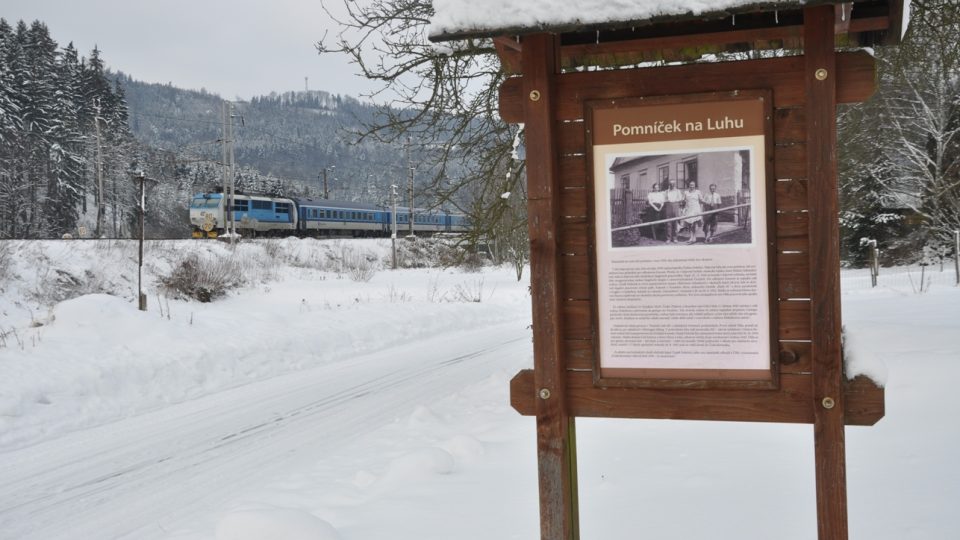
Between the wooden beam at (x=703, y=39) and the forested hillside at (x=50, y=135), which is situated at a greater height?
the forested hillside at (x=50, y=135)

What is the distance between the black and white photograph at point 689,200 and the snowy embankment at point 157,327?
22.3 ft

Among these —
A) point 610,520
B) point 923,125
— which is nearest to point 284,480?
point 610,520

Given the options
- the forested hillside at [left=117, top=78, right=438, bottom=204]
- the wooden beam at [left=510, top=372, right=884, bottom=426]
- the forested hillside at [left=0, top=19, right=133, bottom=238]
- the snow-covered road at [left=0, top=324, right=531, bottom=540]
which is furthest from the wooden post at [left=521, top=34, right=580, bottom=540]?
the forested hillside at [left=117, top=78, right=438, bottom=204]

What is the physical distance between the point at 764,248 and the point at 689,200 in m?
0.37

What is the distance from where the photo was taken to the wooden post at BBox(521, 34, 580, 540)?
3.34 metres

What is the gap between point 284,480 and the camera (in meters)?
5.61

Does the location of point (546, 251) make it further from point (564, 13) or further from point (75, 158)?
point (75, 158)

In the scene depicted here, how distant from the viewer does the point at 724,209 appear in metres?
3.11

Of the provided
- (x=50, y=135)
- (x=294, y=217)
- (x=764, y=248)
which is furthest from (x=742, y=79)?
(x=50, y=135)

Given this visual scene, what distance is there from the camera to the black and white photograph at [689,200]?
122 inches

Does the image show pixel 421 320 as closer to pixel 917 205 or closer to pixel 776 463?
pixel 776 463

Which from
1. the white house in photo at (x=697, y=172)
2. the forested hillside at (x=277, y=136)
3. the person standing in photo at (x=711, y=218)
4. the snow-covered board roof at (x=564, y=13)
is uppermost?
the forested hillside at (x=277, y=136)

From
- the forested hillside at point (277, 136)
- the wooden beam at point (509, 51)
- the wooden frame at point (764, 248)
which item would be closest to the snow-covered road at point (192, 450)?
the wooden frame at point (764, 248)

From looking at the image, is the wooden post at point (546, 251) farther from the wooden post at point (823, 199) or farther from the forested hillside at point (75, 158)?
the forested hillside at point (75, 158)
